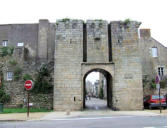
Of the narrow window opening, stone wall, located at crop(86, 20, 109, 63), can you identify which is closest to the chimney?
stone wall, located at crop(86, 20, 109, 63)

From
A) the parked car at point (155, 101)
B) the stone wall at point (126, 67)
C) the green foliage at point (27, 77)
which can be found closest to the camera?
the stone wall at point (126, 67)

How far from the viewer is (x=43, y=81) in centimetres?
1794

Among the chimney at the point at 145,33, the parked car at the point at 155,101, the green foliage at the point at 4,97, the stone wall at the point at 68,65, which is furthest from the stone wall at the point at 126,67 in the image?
the chimney at the point at 145,33

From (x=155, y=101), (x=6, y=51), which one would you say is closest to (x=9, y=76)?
(x=6, y=51)

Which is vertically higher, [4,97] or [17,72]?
[17,72]

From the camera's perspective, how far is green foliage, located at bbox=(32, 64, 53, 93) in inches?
699

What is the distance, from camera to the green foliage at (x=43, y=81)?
17.8 metres

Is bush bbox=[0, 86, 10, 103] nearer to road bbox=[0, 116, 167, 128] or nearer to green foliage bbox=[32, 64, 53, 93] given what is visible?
green foliage bbox=[32, 64, 53, 93]

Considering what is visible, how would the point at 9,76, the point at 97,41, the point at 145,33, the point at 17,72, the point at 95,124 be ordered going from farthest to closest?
the point at 145,33
the point at 9,76
the point at 17,72
the point at 97,41
the point at 95,124

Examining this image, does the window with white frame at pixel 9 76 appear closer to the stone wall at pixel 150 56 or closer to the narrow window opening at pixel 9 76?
the narrow window opening at pixel 9 76

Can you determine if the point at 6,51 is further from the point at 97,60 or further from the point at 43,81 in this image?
the point at 97,60

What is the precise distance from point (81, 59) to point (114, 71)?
2927 mm

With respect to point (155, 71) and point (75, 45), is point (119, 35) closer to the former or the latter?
point (75, 45)

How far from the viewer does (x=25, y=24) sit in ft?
99.5
